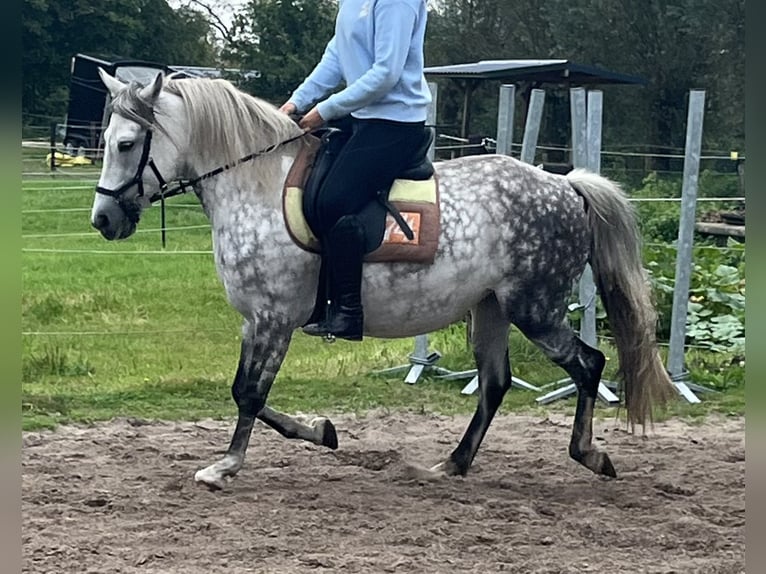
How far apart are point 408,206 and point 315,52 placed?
12.8 m

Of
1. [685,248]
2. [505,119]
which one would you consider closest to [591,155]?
[505,119]

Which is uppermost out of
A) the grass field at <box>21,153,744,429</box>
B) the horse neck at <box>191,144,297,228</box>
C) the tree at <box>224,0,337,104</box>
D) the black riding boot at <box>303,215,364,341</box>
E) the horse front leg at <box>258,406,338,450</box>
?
the tree at <box>224,0,337,104</box>

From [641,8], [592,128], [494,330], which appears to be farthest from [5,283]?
[641,8]

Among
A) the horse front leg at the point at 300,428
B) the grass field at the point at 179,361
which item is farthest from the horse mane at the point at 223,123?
the grass field at the point at 179,361

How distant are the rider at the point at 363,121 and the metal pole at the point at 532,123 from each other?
2.18 m

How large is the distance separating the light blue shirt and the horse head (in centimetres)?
68

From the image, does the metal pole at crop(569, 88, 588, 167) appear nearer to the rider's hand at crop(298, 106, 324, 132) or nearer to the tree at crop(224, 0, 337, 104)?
the rider's hand at crop(298, 106, 324, 132)

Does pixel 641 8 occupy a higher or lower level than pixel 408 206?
higher

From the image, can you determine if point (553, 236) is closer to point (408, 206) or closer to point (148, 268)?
point (408, 206)

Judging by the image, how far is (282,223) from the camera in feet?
14.0

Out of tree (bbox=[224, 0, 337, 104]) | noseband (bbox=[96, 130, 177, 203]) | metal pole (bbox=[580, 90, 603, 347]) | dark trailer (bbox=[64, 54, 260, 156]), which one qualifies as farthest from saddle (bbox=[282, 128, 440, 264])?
tree (bbox=[224, 0, 337, 104])

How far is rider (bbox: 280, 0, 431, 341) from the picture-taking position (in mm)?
4109

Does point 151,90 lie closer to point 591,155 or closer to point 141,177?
point 141,177

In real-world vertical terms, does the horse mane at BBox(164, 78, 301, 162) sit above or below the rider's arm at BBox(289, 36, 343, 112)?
below
